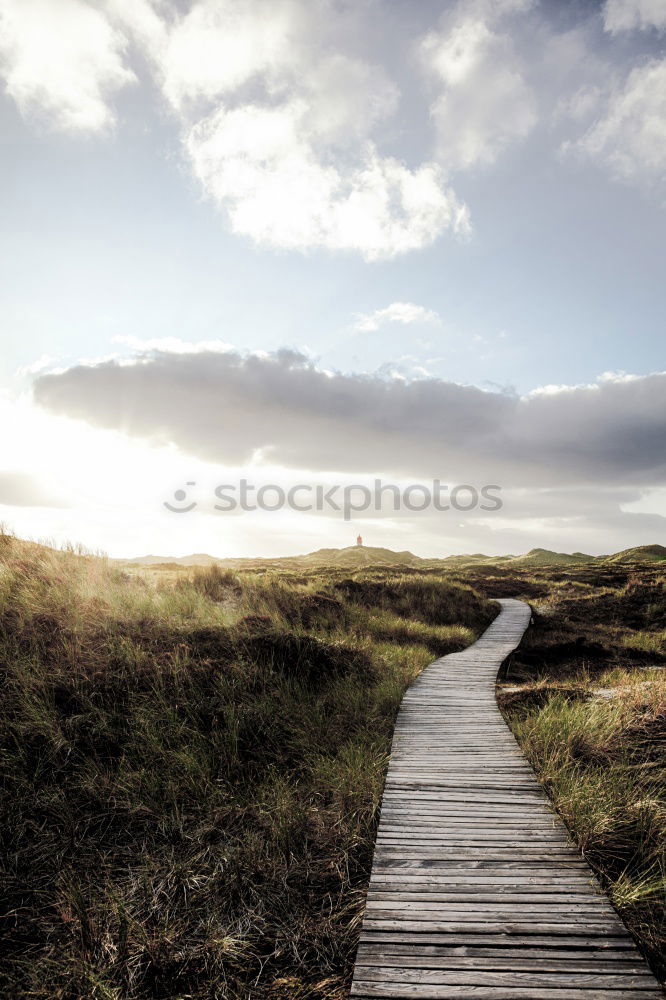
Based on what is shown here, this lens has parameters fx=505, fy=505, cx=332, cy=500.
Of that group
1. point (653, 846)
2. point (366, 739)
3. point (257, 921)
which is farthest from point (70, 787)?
point (653, 846)

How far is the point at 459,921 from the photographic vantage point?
11.1 ft

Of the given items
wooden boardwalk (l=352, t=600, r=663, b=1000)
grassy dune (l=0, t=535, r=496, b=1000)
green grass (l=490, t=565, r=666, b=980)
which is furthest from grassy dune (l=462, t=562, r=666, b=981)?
grassy dune (l=0, t=535, r=496, b=1000)

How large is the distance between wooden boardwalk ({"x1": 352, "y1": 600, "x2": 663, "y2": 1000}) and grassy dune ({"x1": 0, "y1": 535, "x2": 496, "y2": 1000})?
29 cm

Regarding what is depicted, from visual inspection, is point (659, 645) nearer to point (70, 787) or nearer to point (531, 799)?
point (531, 799)

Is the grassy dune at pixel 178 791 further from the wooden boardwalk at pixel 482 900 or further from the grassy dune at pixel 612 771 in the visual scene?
the grassy dune at pixel 612 771

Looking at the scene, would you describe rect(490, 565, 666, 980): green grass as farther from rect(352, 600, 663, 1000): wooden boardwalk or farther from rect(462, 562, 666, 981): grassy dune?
rect(352, 600, 663, 1000): wooden boardwalk

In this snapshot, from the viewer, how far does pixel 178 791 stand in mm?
5344

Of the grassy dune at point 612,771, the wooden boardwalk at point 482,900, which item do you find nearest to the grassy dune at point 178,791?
the wooden boardwalk at point 482,900

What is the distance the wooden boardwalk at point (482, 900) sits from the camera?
9.63 ft

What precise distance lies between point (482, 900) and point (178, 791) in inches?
127

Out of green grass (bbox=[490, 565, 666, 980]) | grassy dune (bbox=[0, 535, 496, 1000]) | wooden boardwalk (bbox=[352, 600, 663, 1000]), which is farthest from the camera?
green grass (bbox=[490, 565, 666, 980])

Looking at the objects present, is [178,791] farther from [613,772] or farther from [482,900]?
[613,772]

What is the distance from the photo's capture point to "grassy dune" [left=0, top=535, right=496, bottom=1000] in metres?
3.46

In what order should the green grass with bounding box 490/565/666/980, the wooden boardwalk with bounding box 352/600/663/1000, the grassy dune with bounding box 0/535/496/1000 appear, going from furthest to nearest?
the green grass with bounding box 490/565/666/980 → the grassy dune with bounding box 0/535/496/1000 → the wooden boardwalk with bounding box 352/600/663/1000
